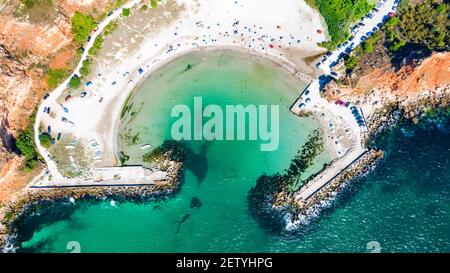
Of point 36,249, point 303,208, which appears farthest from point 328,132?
point 36,249

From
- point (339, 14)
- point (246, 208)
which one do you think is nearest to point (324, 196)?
point (246, 208)

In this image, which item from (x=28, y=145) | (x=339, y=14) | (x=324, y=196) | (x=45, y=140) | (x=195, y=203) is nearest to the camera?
(x=28, y=145)

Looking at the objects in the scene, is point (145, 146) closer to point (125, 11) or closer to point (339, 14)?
point (125, 11)

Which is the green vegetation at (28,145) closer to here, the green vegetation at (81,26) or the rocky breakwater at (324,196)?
the green vegetation at (81,26)

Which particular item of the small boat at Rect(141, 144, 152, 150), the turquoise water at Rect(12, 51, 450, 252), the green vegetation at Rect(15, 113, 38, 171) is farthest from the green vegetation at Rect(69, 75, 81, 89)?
the small boat at Rect(141, 144, 152, 150)

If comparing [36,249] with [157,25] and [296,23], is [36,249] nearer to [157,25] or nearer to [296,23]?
[157,25]

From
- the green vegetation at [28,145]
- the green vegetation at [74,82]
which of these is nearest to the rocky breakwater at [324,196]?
the green vegetation at [74,82]
